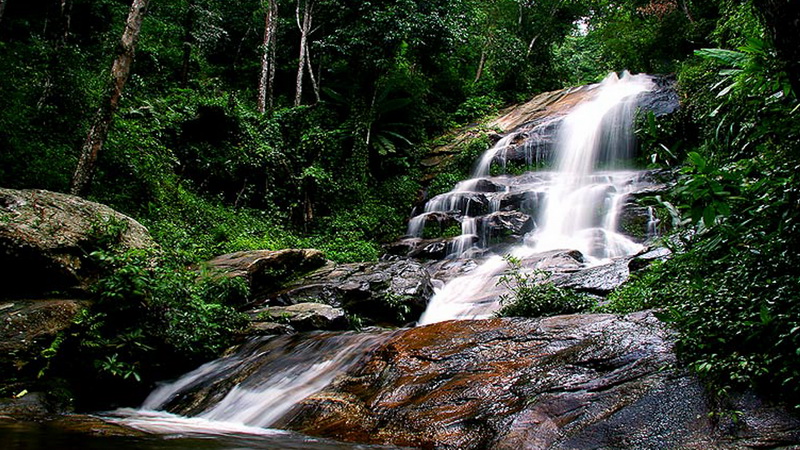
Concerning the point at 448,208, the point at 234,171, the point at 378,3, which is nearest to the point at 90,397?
the point at 234,171

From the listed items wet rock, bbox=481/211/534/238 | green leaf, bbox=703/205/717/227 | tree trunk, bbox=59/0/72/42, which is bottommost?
wet rock, bbox=481/211/534/238

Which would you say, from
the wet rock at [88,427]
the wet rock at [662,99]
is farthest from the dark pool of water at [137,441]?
the wet rock at [662,99]

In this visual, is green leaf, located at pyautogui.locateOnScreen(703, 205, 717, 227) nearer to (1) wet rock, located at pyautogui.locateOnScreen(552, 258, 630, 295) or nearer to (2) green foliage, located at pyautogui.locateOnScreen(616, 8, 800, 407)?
(2) green foliage, located at pyautogui.locateOnScreen(616, 8, 800, 407)

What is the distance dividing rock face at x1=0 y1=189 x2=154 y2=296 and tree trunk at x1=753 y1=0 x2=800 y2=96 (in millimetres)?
6664

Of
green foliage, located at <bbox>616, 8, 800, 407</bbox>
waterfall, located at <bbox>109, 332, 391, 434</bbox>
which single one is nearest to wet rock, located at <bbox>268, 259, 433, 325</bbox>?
waterfall, located at <bbox>109, 332, 391, 434</bbox>

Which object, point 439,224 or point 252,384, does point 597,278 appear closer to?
point 252,384

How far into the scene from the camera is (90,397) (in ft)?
16.6

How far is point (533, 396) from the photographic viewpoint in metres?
3.43

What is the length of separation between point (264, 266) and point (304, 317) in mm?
2009

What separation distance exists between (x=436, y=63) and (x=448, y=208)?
9491 millimetres

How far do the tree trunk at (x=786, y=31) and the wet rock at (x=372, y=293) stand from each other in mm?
6292

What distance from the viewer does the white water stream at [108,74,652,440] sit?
473cm

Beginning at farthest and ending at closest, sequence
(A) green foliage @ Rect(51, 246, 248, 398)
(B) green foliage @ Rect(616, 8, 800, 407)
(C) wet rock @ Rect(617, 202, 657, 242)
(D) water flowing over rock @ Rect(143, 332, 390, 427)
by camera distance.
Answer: (C) wet rock @ Rect(617, 202, 657, 242) → (A) green foliage @ Rect(51, 246, 248, 398) → (D) water flowing over rock @ Rect(143, 332, 390, 427) → (B) green foliage @ Rect(616, 8, 800, 407)

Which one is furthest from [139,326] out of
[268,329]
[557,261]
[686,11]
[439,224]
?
[686,11]
